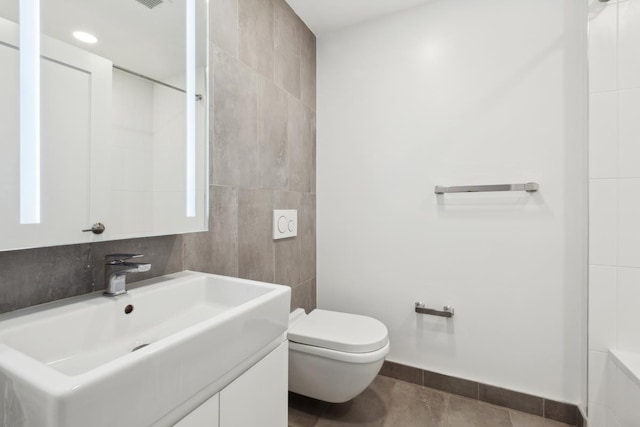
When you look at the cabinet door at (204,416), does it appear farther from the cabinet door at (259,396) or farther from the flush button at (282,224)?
the flush button at (282,224)

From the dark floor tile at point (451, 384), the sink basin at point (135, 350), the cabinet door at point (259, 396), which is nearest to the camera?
the sink basin at point (135, 350)

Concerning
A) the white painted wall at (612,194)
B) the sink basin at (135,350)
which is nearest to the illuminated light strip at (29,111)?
the sink basin at (135,350)

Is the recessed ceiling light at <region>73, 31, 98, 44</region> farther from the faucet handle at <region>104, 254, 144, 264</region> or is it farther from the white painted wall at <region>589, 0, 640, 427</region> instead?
the white painted wall at <region>589, 0, 640, 427</region>

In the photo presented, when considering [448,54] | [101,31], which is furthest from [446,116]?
[101,31]

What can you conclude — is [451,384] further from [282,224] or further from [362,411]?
[282,224]

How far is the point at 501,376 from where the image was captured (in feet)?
4.83

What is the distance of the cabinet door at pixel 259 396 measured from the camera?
0.72 m

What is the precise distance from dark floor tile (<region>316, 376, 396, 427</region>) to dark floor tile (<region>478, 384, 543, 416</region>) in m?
0.47

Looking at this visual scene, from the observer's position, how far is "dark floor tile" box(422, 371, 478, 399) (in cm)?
152

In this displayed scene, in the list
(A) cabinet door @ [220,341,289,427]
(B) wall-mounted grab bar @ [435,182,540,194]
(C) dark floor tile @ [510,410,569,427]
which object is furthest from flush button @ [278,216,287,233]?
(C) dark floor tile @ [510,410,569,427]

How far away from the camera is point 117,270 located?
2.62 ft

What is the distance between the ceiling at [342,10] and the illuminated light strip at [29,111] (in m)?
1.30

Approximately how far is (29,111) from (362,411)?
→ 5.47ft

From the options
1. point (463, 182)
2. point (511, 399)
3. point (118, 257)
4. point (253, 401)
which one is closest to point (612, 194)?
point (463, 182)
